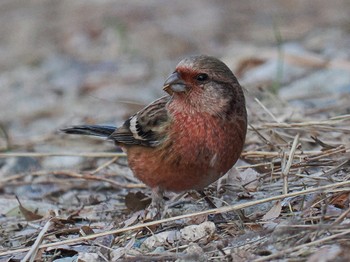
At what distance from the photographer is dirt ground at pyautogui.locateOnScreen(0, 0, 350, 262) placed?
405 centimetres

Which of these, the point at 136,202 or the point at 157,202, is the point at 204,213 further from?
the point at 136,202

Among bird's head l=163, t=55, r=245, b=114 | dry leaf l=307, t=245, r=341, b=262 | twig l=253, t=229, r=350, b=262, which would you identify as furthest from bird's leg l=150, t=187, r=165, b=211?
dry leaf l=307, t=245, r=341, b=262

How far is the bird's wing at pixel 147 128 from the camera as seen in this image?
4697 mm

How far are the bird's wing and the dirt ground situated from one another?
0.36m

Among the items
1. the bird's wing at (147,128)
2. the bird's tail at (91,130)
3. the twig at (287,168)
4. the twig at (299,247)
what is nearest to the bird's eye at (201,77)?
the bird's wing at (147,128)

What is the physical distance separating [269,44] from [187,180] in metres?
5.51

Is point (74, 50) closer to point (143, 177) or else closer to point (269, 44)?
point (269, 44)

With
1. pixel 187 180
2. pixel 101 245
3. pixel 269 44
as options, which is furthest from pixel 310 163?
pixel 269 44

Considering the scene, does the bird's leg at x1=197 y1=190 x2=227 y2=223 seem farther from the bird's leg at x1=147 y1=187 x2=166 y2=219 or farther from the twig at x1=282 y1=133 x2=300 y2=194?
the twig at x1=282 y1=133 x2=300 y2=194

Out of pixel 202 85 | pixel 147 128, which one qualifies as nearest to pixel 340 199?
pixel 202 85

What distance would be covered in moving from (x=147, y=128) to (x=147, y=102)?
3.22m

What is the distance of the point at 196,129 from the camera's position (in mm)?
4480

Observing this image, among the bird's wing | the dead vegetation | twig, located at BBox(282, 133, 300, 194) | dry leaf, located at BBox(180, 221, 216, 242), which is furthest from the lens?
the bird's wing

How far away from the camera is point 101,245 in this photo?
423 centimetres
